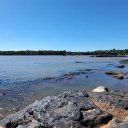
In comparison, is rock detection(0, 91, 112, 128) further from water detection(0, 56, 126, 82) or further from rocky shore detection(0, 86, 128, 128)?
water detection(0, 56, 126, 82)

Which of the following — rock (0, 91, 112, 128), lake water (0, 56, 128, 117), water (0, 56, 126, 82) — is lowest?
water (0, 56, 126, 82)

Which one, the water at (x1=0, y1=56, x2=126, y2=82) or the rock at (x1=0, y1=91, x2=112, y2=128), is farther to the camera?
the water at (x1=0, y1=56, x2=126, y2=82)

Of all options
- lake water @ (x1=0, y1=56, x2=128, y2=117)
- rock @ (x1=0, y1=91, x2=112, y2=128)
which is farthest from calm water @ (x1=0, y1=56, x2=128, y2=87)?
rock @ (x1=0, y1=91, x2=112, y2=128)

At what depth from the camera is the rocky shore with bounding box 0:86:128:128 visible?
9.95 metres

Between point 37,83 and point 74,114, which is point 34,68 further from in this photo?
point 74,114

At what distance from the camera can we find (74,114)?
1051 cm

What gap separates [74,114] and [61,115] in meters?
0.60

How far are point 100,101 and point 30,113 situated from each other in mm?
3846

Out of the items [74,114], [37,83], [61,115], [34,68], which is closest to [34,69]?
[34,68]

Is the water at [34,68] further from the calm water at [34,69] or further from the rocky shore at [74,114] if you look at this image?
the rocky shore at [74,114]

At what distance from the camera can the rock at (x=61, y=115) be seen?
10.00 metres

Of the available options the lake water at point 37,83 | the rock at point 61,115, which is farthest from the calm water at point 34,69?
the rock at point 61,115

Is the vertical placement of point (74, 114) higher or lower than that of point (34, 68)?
higher

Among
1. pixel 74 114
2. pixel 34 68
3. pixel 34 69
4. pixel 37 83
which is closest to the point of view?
pixel 74 114
